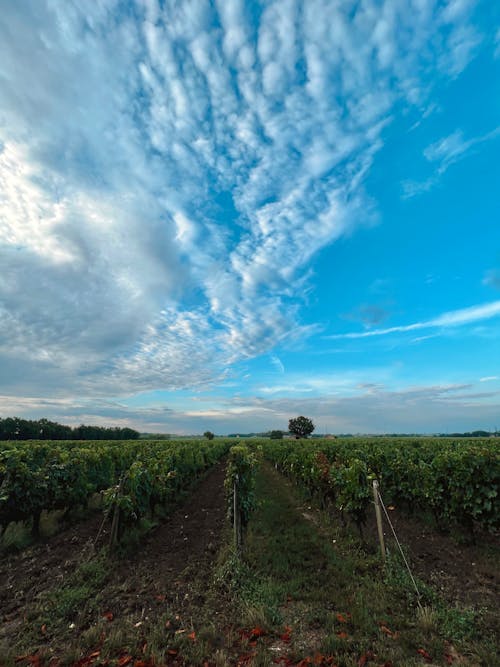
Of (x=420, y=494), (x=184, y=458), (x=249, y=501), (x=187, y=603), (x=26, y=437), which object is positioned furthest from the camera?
(x=26, y=437)

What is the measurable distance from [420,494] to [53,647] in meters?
10.2

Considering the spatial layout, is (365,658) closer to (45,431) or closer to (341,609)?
(341,609)

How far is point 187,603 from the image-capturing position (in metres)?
5.46

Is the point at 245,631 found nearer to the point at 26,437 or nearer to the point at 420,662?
the point at 420,662

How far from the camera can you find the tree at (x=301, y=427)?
107938 millimetres

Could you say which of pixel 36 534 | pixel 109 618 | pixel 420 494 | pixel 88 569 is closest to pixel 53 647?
pixel 109 618

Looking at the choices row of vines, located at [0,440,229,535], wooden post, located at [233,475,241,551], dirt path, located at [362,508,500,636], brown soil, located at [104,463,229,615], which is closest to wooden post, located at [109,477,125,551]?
row of vines, located at [0,440,229,535]

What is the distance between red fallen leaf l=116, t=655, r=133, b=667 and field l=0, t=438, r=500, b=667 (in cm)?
3

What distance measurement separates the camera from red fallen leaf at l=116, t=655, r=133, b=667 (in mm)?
3928

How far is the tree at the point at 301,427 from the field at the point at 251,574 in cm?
9954

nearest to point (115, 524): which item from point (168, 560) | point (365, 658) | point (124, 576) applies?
point (124, 576)

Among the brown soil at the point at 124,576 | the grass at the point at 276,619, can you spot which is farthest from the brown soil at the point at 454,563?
the brown soil at the point at 124,576

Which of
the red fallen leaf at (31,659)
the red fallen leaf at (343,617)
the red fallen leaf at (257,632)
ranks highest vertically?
the red fallen leaf at (343,617)

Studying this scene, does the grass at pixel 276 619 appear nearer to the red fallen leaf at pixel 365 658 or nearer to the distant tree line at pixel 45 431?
the red fallen leaf at pixel 365 658
